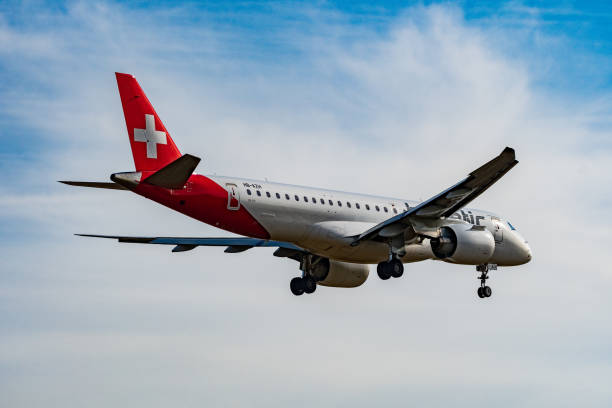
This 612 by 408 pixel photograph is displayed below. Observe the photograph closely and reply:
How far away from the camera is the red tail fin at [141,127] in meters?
38.4

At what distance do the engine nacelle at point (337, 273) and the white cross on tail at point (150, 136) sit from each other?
11.1 metres

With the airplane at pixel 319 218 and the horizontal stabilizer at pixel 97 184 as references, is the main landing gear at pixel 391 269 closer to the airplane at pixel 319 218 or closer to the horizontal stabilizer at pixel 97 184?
the airplane at pixel 319 218

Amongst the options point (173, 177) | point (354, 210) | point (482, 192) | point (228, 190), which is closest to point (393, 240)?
point (354, 210)

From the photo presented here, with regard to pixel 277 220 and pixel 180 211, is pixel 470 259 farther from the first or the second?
pixel 180 211

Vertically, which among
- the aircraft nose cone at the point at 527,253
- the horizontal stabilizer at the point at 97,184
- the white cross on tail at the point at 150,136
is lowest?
the horizontal stabilizer at the point at 97,184

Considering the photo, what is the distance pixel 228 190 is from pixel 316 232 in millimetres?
4240

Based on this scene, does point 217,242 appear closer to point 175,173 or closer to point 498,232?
point 175,173

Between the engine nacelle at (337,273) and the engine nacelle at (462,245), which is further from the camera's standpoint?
the engine nacelle at (337,273)

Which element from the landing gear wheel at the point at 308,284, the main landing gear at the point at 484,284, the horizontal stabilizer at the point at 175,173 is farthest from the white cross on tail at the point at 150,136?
the main landing gear at the point at 484,284

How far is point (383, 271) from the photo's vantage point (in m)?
41.8

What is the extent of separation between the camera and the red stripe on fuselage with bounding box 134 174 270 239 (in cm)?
3806

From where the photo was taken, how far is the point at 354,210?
1687 inches

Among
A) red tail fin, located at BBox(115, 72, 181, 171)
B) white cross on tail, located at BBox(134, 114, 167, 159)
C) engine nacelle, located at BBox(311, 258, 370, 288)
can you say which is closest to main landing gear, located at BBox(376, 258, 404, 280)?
engine nacelle, located at BBox(311, 258, 370, 288)

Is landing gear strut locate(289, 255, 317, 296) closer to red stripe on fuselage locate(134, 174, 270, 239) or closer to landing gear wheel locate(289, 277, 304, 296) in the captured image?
landing gear wheel locate(289, 277, 304, 296)
